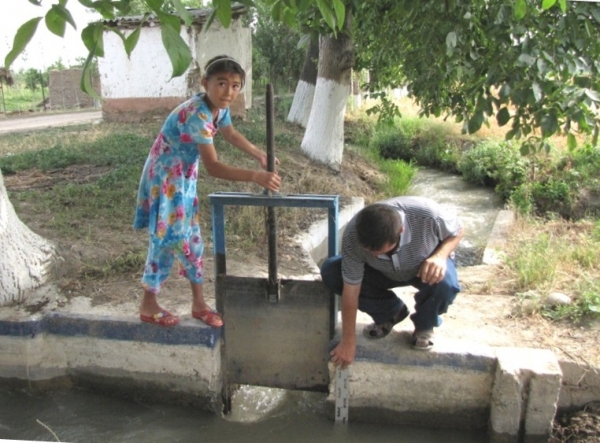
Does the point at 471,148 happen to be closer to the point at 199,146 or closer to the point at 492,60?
the point at 492,60

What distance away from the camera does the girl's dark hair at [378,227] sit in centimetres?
240

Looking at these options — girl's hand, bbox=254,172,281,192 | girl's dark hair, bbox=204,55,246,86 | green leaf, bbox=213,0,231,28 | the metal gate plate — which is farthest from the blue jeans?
green leaf, bbox=213,0,231,28

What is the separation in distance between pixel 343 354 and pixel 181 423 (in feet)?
3.25

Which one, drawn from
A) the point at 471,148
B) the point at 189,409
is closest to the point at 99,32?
the point at 189,409

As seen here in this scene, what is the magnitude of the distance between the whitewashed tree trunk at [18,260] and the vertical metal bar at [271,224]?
1447 mm

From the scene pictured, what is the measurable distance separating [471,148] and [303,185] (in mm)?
5541

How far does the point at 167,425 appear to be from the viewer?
9.86 ft

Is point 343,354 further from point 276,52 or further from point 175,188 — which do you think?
point 276,52

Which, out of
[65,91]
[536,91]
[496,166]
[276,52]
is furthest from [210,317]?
[65,91]

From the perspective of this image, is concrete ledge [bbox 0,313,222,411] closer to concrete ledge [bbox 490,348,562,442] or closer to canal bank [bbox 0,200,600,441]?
canal bank [bbox 0,200,600,441]

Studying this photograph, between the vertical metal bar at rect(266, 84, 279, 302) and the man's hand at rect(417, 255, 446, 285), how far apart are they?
819 millimetres

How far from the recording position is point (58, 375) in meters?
3.15

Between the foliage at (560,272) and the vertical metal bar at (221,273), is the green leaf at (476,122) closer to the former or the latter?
the foliage at (560,272)

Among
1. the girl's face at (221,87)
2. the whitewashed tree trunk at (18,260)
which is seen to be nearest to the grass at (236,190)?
the whitewashed tree trunk at (18,260)
